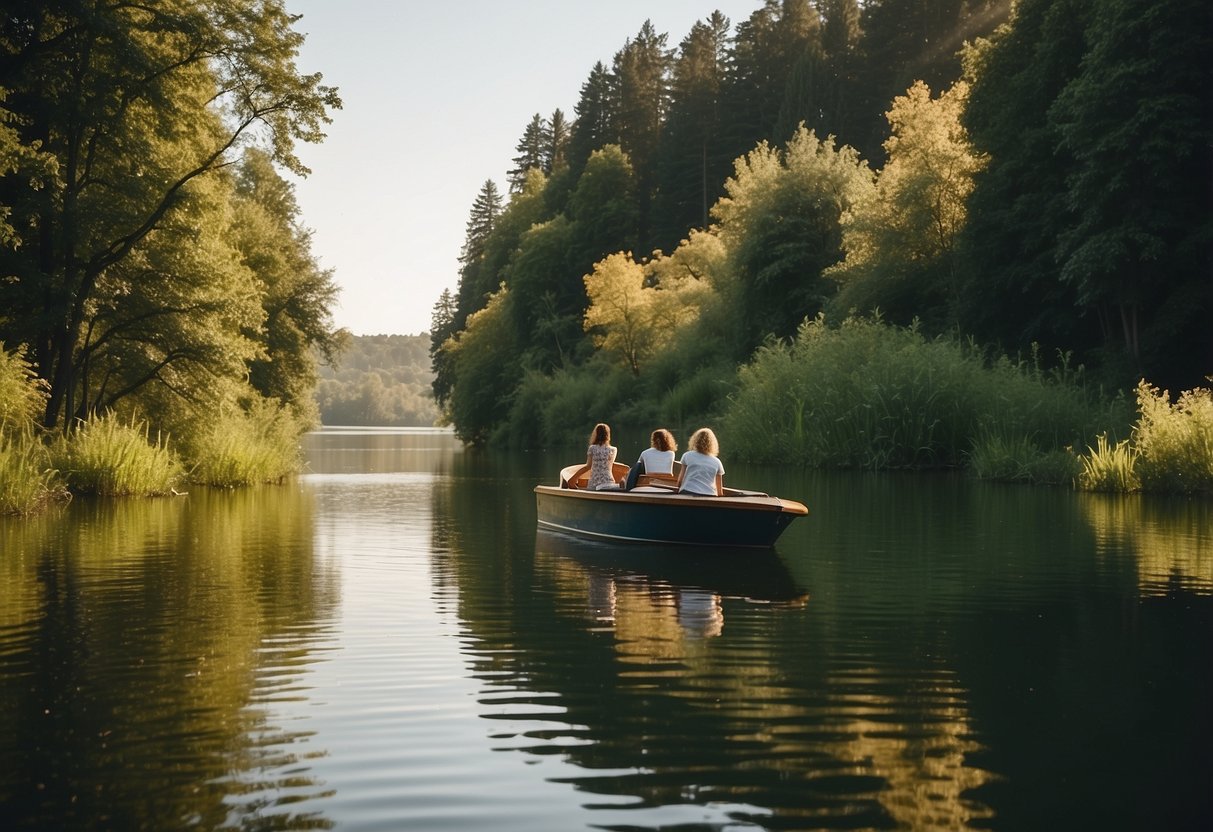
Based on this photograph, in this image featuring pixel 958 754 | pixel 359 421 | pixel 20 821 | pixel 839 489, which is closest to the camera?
pixel 20 821

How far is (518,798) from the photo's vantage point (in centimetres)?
528

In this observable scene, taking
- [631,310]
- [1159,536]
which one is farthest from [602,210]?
[1159,536]

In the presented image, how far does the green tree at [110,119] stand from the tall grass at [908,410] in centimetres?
1470

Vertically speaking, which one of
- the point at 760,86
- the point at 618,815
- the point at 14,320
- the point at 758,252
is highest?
the point at 760,86

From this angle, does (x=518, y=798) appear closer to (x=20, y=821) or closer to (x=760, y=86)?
(x=20, y=821)

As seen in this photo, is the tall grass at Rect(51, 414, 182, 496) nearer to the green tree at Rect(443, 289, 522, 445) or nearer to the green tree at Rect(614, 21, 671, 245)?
the green tree at Rect(443, 289, 522, 445)

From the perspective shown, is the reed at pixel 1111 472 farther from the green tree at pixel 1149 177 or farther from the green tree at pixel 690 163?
the green tree at pixel 690 163

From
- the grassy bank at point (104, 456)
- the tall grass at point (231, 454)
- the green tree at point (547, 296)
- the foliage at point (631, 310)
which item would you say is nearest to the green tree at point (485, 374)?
the green tree at point (547, 296)

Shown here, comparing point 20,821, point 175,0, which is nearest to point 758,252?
point 175,0

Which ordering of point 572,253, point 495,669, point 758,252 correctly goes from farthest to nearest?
point 572,253
point 758,252
point 495,669

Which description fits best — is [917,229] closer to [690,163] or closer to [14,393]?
[14,393]

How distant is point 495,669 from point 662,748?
2.14 m

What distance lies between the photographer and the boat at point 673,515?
14344mm

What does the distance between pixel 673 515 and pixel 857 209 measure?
3028cm
